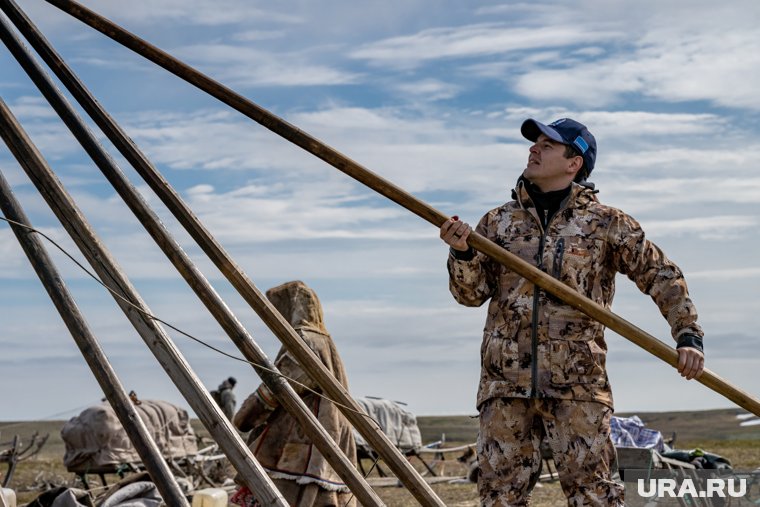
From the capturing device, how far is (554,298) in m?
4.21

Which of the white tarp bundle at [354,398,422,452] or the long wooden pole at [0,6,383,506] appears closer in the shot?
the long wooden pole at [0,6,383,506]

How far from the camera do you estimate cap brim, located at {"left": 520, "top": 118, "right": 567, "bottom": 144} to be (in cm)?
436

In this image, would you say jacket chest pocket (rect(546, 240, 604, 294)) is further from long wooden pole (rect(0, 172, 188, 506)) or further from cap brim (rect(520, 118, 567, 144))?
long wooden pole (rect(0, 172, 188, 506))

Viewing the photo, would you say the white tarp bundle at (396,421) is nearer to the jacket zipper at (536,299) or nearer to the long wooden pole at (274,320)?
the long wooden pole at (274,320)

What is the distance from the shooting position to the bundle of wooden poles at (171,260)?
15.7ft

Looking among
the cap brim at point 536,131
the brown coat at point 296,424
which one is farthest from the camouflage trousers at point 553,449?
the brown coat at point 296,424

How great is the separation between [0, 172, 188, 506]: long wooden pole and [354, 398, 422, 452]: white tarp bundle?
1200cm

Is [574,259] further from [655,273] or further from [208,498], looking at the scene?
[208,498]

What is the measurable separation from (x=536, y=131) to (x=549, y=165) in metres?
0.15

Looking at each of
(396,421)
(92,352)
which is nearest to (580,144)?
(92,352)

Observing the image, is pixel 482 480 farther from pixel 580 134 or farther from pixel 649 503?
pixel 649 503

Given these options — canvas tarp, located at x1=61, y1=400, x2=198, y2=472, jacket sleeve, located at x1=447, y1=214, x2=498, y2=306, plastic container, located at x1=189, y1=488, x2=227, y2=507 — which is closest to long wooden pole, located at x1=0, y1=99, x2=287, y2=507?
jacket sleeve, located at x1=447, y1=214, x2=498, y2=306

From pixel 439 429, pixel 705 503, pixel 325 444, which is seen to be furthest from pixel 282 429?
pixel 439 429

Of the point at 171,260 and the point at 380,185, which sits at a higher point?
the point at 380,185
